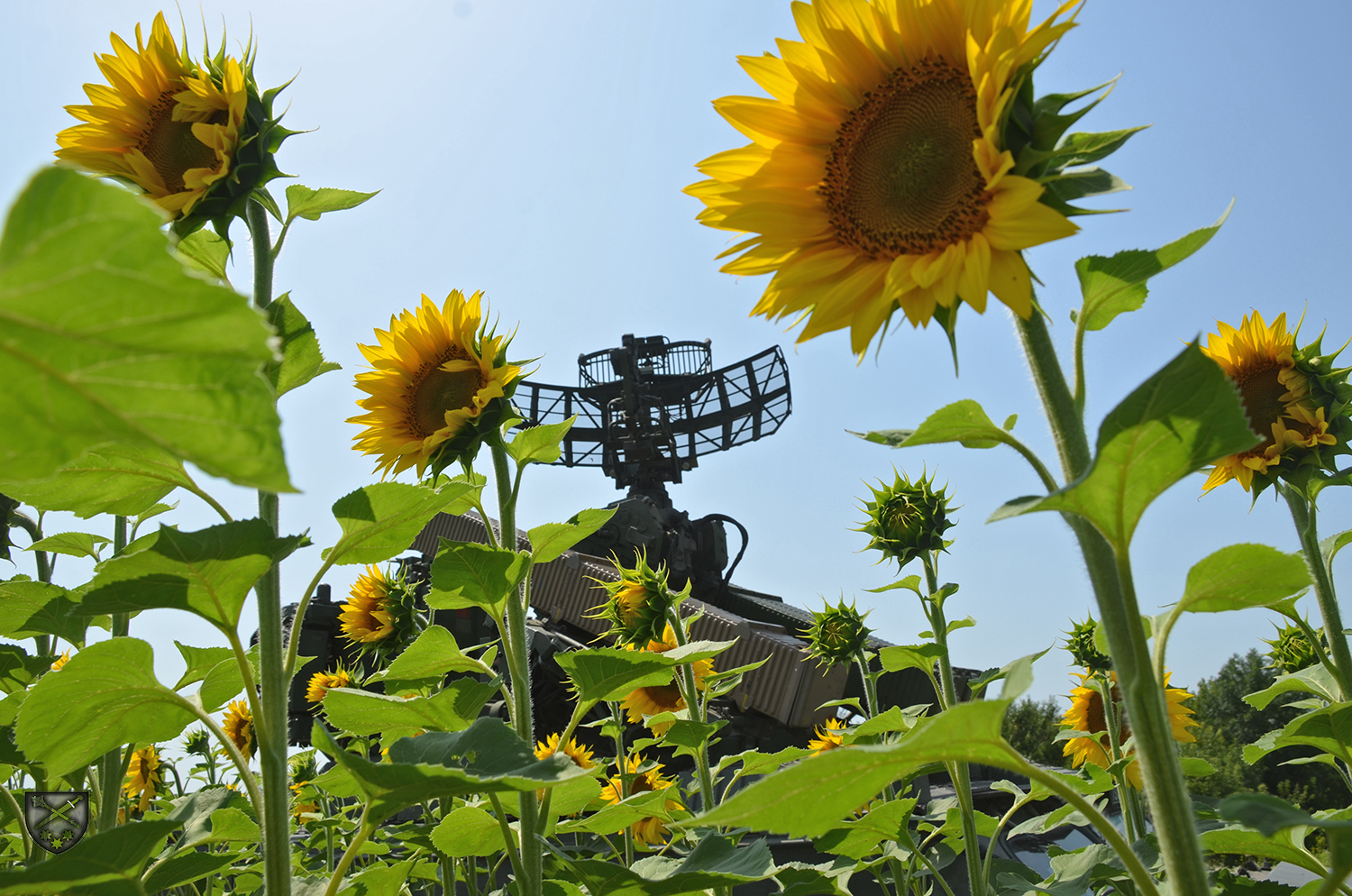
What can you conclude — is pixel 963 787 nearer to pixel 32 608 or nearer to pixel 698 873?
pixel 698 873

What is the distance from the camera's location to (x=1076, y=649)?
3486 mm

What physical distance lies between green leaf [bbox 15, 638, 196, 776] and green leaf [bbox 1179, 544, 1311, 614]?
4.65 feet

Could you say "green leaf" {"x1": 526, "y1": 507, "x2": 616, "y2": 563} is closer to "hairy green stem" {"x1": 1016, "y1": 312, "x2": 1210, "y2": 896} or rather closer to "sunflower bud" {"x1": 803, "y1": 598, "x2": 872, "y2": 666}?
"hairy green stem" {"x1": 1016, "y1": 312, "x2": 1210, "y2": 896}

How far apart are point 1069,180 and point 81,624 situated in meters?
1.99

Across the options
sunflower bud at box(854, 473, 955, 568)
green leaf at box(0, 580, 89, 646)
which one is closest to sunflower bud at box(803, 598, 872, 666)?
sunflower bud at box(854, 473, 955, 568)

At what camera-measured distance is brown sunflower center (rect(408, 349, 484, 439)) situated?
Answer: 6.90 ft

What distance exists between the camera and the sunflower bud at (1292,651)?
9.95ft

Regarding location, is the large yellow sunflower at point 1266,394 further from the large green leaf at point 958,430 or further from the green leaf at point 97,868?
the green leaf at point 97,868

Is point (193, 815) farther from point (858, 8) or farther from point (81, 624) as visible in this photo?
point (858, 8)

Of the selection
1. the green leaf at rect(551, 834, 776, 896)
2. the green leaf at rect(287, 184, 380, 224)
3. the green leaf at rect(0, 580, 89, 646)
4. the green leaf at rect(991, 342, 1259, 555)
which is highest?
the green leaf at rect(287, 184, 380, 224)

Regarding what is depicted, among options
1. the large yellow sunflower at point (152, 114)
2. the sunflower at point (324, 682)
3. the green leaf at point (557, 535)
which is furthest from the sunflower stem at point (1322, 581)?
the sunflower at point (324, 682)

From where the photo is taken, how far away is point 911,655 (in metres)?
2.41

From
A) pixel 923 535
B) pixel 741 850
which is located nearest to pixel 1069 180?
pixel 741 850

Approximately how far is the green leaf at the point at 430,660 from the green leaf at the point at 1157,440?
1.22 meters
